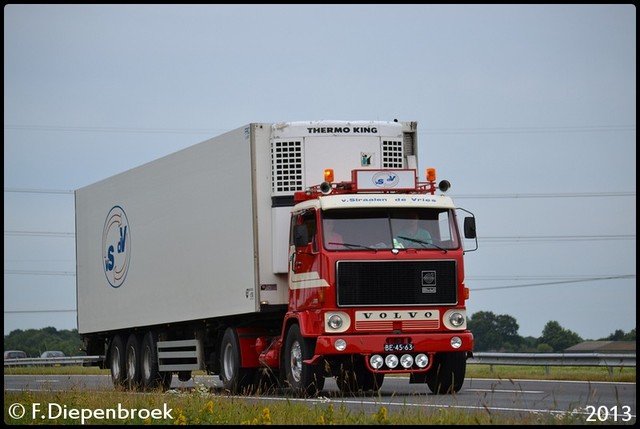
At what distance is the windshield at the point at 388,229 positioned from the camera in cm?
2200

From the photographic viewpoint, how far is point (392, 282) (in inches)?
858

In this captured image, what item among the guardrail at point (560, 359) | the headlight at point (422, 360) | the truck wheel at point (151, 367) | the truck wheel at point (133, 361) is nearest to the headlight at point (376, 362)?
the headlight at point (422, 360)

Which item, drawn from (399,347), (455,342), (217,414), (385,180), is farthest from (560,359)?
(217,414)

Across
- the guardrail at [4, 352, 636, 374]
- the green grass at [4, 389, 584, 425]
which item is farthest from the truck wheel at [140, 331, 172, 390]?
the green grass at [4, 389, 584, 425]

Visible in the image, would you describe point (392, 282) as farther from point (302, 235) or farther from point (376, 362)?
point (302, 235)

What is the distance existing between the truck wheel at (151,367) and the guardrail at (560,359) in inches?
276

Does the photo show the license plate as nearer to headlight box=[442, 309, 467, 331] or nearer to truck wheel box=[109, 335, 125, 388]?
headlight box=[442, 309, 467, 331]

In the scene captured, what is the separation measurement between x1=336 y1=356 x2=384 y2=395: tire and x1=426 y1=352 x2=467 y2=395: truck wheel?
1072 mm

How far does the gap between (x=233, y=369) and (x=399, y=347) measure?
411cm

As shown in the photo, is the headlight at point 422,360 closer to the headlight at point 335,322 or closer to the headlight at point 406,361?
the headlight at point 406,361

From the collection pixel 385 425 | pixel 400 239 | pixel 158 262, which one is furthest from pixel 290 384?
pixel 385 425

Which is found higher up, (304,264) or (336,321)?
(304,264)

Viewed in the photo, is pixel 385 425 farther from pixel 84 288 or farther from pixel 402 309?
pixel 84 288

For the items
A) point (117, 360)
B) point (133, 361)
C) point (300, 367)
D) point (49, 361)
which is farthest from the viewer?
point (49, 361)
